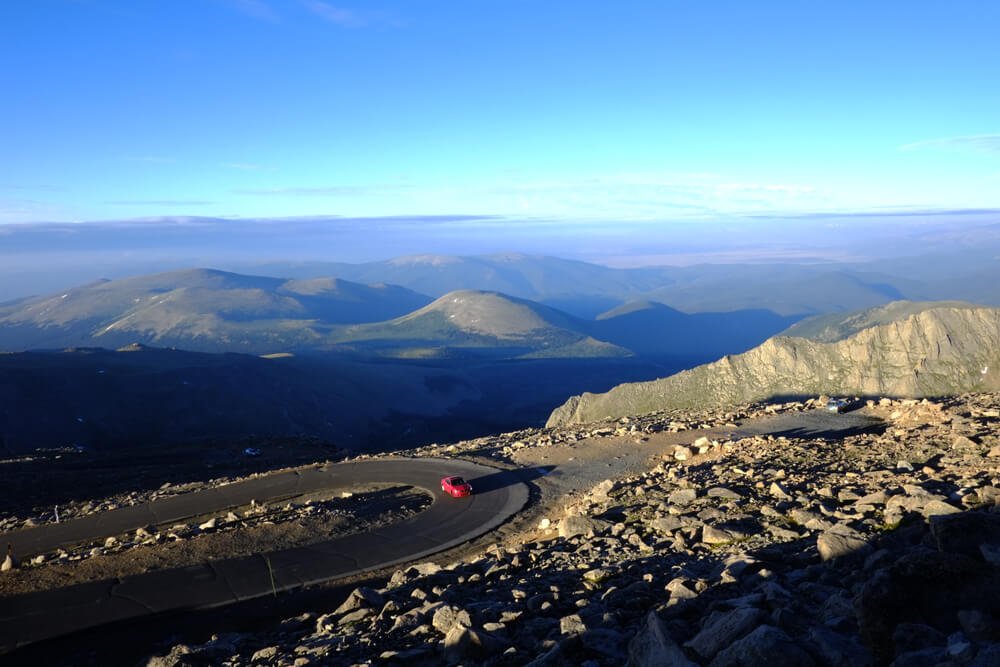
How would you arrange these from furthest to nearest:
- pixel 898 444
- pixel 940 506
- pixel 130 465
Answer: pixel 130 465, pixel 898 444, pixel 940 506

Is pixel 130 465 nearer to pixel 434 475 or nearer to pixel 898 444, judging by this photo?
pixel 434 475

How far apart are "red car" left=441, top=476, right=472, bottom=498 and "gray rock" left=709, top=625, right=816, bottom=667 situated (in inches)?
953

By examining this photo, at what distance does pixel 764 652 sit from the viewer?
776 centimetres

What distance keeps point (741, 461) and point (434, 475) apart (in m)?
15.8

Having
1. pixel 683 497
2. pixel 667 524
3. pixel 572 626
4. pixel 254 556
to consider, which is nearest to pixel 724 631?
pixel 572 626

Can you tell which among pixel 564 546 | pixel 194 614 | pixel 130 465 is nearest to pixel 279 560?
pixel 194 614

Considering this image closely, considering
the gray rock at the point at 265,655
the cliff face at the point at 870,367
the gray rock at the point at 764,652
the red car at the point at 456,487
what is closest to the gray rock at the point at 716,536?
the gray rock at the point at 764,652

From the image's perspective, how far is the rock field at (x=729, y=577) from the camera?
26.9ft

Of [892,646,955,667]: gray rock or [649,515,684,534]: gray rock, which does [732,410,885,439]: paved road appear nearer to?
[649,515,684,534]: gray rock

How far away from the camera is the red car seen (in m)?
31.7

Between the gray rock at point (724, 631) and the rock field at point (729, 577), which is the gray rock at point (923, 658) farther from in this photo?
the gray rock at point (724, 631)

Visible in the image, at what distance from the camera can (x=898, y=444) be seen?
27.3m

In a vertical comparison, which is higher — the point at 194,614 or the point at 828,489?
the point at 828,489

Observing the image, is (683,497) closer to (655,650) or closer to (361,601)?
(361,601)
